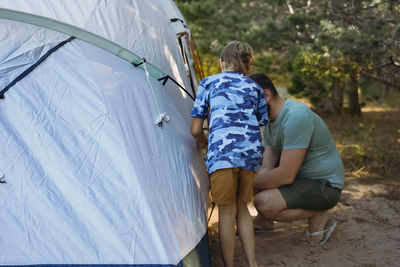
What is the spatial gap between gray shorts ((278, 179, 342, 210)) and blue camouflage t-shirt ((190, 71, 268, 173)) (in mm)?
623

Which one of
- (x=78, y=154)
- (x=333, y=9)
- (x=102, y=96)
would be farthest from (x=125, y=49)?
(x=333, y=9)

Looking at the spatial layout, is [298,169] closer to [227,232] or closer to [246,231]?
[246,231]

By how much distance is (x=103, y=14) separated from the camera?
3.19m

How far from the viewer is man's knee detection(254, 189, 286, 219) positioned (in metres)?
3.36

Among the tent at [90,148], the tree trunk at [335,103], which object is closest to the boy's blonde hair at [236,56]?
the tent at [90,148]

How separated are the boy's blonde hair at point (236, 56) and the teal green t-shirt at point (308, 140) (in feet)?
1.82

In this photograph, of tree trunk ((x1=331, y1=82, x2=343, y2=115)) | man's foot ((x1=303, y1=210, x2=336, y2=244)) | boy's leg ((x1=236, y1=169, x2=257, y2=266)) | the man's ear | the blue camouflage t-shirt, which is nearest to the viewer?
the blue camouflage t-shirt

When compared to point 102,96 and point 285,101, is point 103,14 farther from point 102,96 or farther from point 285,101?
point 285,101

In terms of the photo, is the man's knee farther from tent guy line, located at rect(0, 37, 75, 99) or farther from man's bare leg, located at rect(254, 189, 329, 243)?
tent guy line, located at rect(0, 37, 75, 99)

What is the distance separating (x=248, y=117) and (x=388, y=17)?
3533mm

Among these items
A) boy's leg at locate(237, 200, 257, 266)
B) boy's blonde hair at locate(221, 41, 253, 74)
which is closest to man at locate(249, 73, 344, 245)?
boy's blonde hair at locate(221, 41, 253, 74)

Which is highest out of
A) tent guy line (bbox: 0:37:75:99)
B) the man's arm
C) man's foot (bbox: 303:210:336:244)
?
tent guy line (bbox: 0:37:75:99)

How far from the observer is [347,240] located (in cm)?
357

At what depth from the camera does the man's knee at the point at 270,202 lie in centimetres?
336
